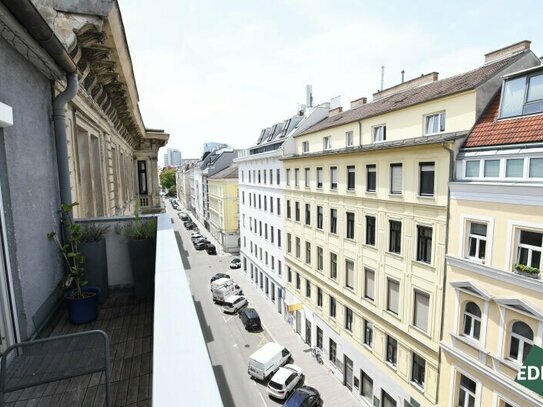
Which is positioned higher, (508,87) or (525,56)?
(525,56)

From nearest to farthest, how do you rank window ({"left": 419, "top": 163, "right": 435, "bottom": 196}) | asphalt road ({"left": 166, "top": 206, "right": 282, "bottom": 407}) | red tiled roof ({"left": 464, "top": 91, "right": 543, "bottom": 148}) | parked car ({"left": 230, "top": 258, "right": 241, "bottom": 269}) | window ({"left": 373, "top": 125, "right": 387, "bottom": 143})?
red tiled roof ({"left": 464, "top": 91, "right": 543, "bottom": 148}) → window ({"left": 419, "top": 163, "right": 435, "bottom": 196}) → window ({"left": 373, "top": 125, "right": 387, "bottom": 143}) → asphalt road ({"left": 166, "top": 206, "right": 282, "bottom": 407}) → parked car ({"left": 230, "top": 258, "right": 241, "bottom": 269})

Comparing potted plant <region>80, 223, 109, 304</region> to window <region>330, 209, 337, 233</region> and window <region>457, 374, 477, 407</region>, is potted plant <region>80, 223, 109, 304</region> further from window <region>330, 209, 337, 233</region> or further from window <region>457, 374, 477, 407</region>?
window <region>330, 209, 337, 233</region>

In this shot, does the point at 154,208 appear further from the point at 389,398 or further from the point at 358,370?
the point at 389,398

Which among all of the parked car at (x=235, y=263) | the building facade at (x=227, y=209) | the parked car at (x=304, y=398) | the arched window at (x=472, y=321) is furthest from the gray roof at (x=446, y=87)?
the building facade at (x=227, y=209)

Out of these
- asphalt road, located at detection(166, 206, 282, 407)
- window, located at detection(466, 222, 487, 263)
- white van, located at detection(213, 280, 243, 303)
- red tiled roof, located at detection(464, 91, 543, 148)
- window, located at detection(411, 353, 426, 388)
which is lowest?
asphalt road, located at detection(166, 206, 282, 407)

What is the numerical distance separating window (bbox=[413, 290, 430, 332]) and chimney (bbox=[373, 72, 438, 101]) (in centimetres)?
1042

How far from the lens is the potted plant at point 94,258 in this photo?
5.27m

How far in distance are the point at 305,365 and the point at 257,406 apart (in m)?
4.72

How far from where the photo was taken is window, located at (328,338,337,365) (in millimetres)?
18766

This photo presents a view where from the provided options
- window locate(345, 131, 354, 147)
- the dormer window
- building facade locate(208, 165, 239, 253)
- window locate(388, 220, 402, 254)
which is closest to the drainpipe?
window locate(388, 220, 402, 254)

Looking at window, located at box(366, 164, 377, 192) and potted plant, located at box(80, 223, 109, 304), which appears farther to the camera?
window, located at box(366, 164, 377, 192)

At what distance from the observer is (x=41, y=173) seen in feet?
14.1

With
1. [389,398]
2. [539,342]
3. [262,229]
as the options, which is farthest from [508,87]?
[262,229]

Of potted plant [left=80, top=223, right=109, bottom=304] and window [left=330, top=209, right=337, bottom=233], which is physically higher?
potted plant [left=80, top=223, right=109, bottom=304]
